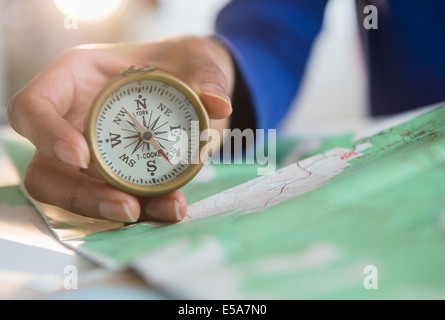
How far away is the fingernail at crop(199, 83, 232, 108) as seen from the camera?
1.13m

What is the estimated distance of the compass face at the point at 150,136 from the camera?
3.62ft

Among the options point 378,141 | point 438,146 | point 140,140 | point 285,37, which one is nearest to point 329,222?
point 438,146

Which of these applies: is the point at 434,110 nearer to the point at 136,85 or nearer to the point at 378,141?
the point at 378,141

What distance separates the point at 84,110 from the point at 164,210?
1.89 ft

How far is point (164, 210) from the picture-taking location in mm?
1096

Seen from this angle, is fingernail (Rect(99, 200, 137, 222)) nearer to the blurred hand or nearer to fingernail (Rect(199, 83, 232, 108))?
the blurred hand

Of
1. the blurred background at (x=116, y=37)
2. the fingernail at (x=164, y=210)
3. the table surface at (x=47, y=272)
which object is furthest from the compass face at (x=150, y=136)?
the blurred background at (x=116, y=37)

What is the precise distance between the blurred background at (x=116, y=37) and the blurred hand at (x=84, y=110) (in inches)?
114

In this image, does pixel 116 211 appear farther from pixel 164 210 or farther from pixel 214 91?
pixel 214 91

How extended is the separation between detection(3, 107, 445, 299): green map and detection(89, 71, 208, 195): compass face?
0.37 ft

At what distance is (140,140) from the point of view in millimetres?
1137

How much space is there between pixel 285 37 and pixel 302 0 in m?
0.22

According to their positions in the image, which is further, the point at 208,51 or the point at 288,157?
the point at 288,157

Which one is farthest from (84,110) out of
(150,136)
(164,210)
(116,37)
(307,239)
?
(116,37)
